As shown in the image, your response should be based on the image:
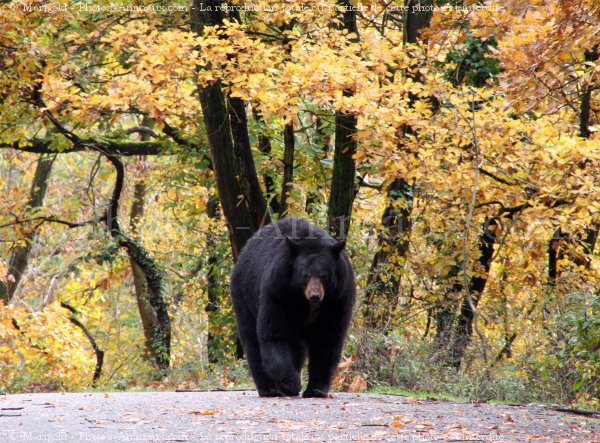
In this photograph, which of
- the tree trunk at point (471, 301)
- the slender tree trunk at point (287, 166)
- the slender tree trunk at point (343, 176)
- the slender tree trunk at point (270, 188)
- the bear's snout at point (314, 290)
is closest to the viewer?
the bear's snout at point (314, 290)

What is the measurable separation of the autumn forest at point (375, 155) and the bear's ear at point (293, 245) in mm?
2424

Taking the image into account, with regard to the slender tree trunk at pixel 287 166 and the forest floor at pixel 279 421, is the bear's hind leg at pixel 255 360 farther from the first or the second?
the slender tree trunk at pixel 287 166

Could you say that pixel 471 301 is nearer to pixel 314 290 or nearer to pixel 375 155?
A: pixel 375 155

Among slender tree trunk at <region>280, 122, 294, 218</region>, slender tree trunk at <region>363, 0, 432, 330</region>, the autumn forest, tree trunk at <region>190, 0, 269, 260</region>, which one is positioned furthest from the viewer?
slender tree trunk at <region>280, 122, 294, 218</region>

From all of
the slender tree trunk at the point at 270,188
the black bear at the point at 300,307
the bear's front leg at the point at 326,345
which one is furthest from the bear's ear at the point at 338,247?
the slender tree trunk at the point at 270,188

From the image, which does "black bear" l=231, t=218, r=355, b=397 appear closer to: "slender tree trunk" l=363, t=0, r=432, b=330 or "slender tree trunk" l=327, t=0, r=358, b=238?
"slender tree trunk" l=363, t=0, r=432, b=330

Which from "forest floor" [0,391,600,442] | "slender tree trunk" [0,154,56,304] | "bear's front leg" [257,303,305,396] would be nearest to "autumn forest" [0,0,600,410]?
"forest floor" [0,391,600,442]

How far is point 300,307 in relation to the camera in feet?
31.9

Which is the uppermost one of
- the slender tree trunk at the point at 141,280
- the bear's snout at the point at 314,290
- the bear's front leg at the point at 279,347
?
the bear's snout at the point at 314,290

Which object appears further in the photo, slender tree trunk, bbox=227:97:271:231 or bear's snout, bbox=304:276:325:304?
slender tree trunk, bbox=227:97:271:231

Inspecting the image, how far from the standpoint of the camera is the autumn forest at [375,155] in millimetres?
11984

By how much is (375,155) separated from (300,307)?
16.3ft

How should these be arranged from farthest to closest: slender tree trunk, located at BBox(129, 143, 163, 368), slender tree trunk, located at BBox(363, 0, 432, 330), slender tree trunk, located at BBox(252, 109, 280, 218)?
slender tree trunk, located at BBox(129, 143, 163, 368) → slender tree trunk, located at BBox(252, 109, 280, 218) → slender tree trunk, located at BBox(363, 0, 432, 330)

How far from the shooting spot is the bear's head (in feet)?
30.6
